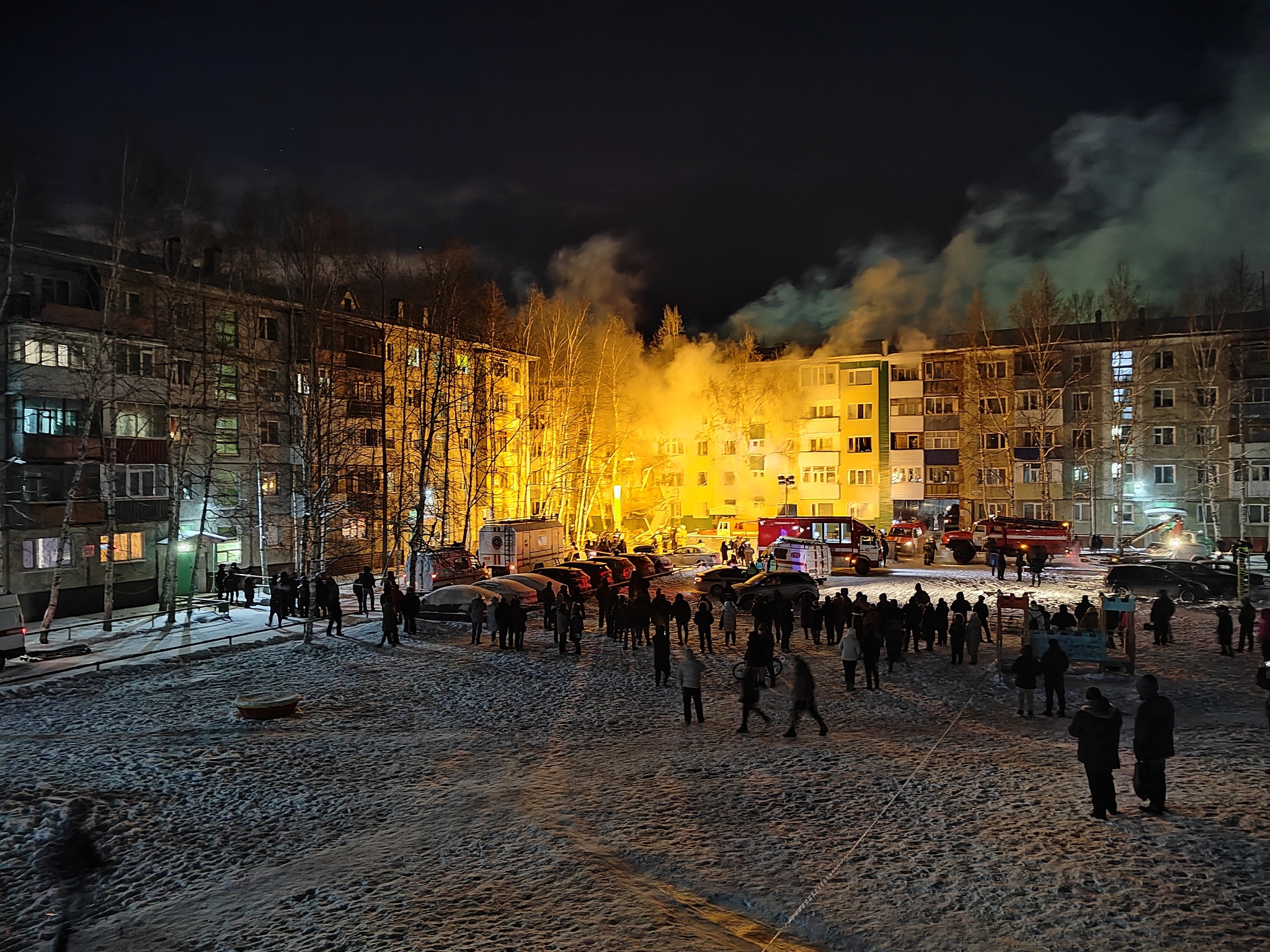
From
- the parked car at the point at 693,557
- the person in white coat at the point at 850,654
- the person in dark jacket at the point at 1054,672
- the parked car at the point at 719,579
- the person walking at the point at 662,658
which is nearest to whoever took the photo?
the person in dark jacket at the point at 1054,672

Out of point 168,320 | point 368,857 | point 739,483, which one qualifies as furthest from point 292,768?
point 739,483

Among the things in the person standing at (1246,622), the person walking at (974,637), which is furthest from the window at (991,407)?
the person walking at (974,637)

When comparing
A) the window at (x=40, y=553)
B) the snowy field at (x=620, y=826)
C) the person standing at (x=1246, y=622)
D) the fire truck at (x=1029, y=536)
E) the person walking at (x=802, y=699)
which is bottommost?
the snowy field at (x=620, y=826)

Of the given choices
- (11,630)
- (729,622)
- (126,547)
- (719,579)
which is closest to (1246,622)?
(729,622)

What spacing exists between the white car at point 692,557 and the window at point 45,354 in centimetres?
2600

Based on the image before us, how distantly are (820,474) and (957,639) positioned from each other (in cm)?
4265

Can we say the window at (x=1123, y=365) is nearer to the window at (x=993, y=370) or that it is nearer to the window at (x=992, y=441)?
the window at (x=993, y=370)

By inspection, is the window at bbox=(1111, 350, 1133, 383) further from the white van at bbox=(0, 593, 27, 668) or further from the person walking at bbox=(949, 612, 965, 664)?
the white van at bbox=(0, 593, 27, 668)

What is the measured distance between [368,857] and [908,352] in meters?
56.6

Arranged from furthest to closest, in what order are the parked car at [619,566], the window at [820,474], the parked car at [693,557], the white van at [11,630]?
1. the window at [820,474]
2. the parked car at [693,557]
3. the parked car at [619,566]
4. the white van at [11,630]

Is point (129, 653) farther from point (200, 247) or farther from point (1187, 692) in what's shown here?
point (1187, 692)

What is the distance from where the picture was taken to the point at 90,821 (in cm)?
1009

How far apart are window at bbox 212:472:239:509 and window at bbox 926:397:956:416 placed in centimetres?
4414

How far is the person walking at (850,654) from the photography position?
16188 millimetres
